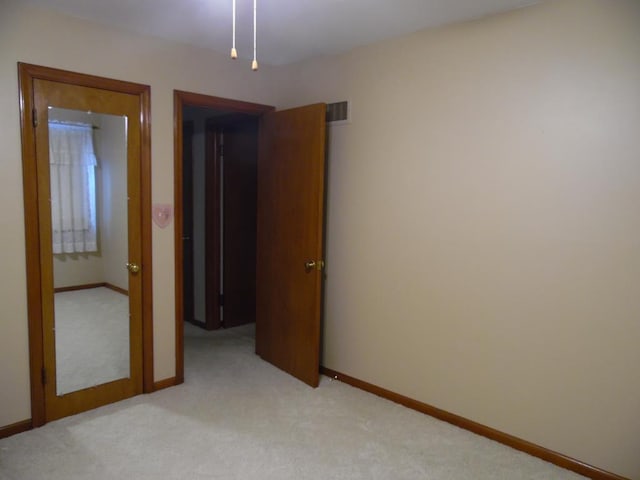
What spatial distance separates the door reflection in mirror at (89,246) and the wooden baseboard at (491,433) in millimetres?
1715

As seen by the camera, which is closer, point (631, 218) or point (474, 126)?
point (631, 218)

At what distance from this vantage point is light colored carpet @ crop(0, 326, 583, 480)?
2279 millimetres

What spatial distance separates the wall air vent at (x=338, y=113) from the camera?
325 cm

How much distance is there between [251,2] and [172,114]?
107 cm

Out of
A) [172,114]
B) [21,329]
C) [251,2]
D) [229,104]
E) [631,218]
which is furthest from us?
[229,104]

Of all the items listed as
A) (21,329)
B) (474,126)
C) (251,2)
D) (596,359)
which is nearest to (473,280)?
(596,359)

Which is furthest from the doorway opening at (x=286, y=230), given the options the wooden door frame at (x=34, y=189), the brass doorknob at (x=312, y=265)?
the wooden door frame at (x=34, y=189)

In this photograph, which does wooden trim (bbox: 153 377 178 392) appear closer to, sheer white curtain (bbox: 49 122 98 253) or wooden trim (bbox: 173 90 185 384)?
wooden trim (bbox: 173 90 185 384)

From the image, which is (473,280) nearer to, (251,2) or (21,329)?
(251,2)

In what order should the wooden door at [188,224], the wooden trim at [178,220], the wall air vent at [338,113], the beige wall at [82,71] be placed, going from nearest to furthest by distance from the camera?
the beige wall at [82,71] → the wooden trim at [178,220] → the wall air vent at [338,113] → the wooden door at [188,224]

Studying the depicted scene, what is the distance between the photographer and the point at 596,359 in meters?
2.25

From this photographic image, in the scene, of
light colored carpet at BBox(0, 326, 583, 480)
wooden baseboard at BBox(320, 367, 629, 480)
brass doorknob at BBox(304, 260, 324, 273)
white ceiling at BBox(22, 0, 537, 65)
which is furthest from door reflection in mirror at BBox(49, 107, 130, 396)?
wooden baseboard at BBox(320, 367, 629, 480)

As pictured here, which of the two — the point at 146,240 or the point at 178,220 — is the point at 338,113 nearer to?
the point at 178,220

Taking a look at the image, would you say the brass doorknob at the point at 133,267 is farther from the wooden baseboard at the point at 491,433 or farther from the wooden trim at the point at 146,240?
the wooden baseboard at the point at 491,433
